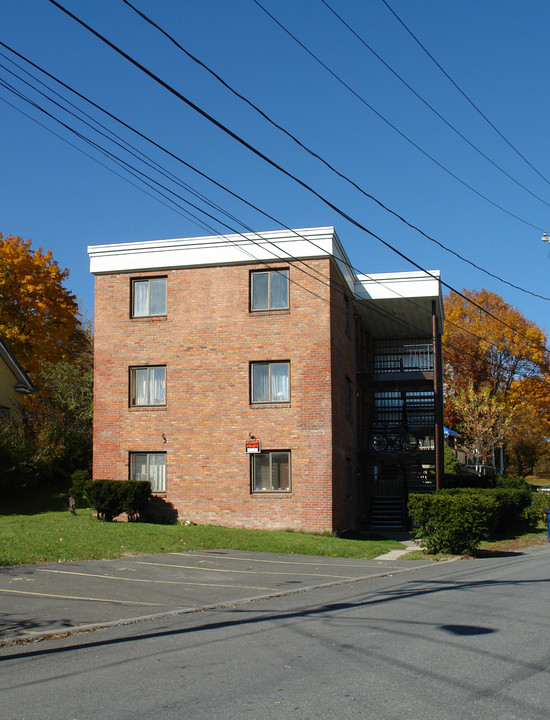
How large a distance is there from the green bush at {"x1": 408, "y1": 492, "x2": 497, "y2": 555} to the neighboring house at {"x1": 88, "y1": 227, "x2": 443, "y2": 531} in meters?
4.21

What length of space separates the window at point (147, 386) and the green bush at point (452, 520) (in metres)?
9.66

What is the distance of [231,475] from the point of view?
2422 centimetres

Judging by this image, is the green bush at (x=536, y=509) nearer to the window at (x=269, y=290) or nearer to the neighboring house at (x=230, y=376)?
the neighboring house at (x=230, y=376)

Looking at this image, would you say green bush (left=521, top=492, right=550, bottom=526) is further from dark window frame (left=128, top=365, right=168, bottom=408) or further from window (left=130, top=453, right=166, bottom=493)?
dark window frame (left=128, top=365, right=168, bottom=408)

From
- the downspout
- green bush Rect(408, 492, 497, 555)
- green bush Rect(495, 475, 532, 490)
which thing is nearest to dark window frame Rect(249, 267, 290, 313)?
the downspout

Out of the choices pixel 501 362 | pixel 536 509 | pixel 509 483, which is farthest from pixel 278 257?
pixel 501 362

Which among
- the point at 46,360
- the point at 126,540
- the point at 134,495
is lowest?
the point at 126,540

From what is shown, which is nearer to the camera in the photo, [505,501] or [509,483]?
[505,501]

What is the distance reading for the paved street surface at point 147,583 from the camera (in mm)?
10430

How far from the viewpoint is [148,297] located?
25.8 m

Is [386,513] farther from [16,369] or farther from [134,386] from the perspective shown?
[16,369]

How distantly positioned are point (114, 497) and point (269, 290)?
8240 millimetres

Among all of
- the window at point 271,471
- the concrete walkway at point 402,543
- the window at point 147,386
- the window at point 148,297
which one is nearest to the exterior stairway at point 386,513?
the concrete walkway at point 402,543

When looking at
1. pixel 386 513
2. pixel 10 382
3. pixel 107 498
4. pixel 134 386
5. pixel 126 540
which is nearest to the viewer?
pixel 126 540
